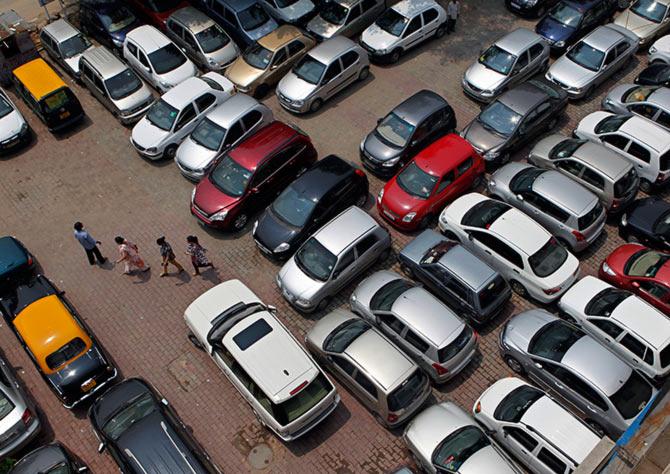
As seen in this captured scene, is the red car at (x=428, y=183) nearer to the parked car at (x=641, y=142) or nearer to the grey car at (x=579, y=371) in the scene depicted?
the parked car at (x=641, y=142)

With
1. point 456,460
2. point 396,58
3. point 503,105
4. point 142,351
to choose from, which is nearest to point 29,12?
point 396,58

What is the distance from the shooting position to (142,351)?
16219mm

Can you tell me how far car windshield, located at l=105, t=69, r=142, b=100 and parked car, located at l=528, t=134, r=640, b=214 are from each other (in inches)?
520

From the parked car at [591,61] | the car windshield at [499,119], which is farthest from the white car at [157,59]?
the parked car at [591,61]

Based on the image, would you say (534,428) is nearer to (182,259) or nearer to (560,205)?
(560,205)

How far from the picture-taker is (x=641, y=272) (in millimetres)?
16219

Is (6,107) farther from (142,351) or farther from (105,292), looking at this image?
(142,351)

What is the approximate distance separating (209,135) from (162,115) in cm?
191

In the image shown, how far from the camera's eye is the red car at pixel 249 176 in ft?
59.3

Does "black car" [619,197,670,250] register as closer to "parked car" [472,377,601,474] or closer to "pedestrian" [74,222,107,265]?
"parked car" [472,377,601,474]

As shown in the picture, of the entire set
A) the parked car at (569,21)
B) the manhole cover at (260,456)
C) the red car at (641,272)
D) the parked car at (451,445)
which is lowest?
the manhole cover at (260,456)

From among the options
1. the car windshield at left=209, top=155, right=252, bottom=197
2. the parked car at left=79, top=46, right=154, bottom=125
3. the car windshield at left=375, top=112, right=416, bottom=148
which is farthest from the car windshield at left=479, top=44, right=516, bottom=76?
the parked car at left=79, top=46, right=154, bottom=125

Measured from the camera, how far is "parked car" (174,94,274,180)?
1947cm

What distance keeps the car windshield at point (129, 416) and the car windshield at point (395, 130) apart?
10.1 metres
